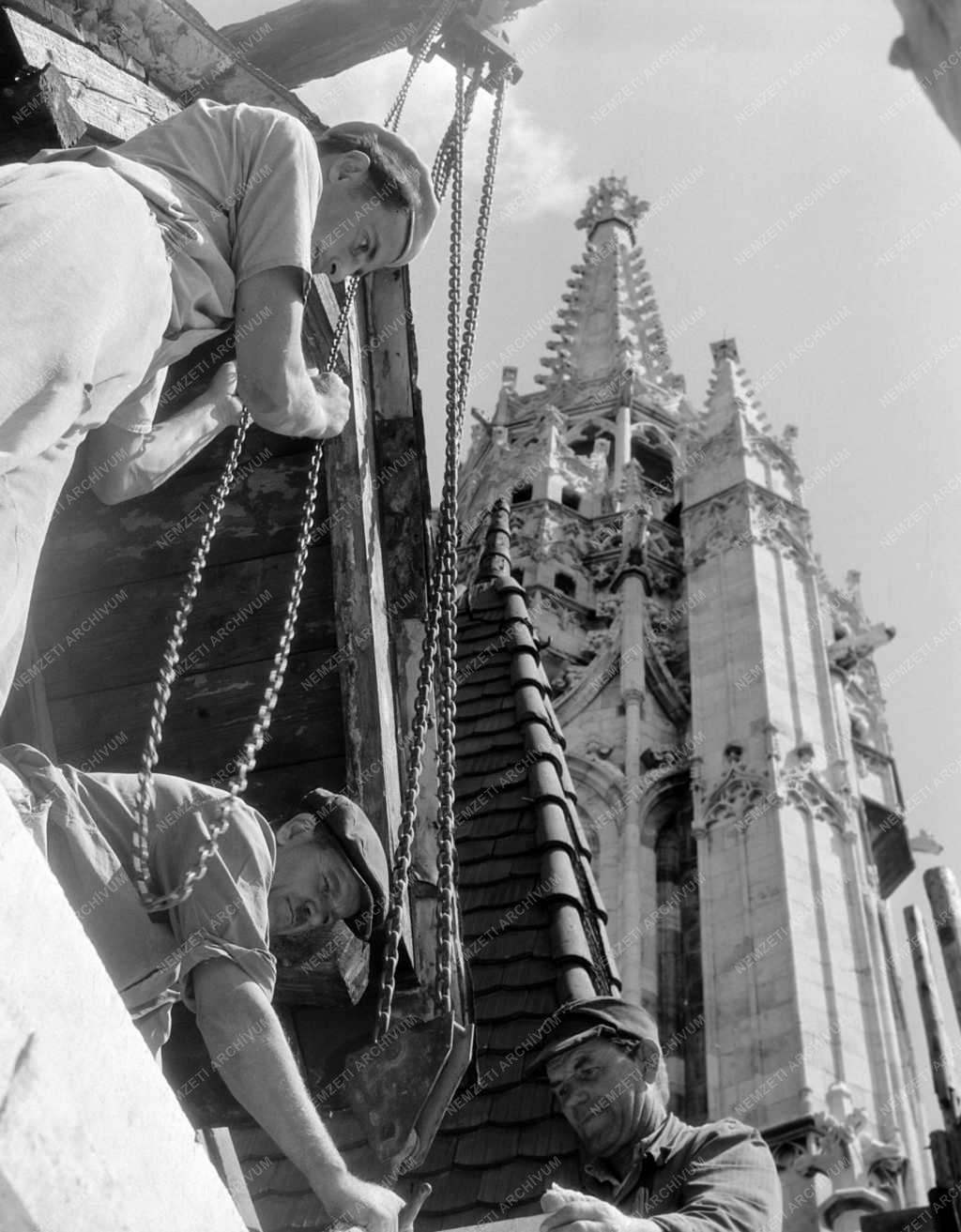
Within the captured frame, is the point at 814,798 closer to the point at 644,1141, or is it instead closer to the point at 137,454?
the point at 644,1141

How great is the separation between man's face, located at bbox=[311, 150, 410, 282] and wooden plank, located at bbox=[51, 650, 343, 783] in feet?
5.06

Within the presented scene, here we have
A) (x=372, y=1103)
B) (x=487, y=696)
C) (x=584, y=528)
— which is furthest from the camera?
(x=584, y=528)

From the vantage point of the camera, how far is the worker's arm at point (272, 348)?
368cm

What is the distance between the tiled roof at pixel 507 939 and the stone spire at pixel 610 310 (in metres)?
33.4

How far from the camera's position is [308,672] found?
5.43 metres

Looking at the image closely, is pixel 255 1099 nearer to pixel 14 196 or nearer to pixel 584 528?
pixel 14 196

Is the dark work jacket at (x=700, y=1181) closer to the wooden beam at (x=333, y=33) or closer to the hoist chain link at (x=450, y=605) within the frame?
the hoist chain link at (x=450, y=605)

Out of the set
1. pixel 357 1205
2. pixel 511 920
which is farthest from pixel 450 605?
pixel 511 920

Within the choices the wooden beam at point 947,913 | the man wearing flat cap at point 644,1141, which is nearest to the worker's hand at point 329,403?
the man wearing flat cap at point 644,1141

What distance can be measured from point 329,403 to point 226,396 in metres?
0.22

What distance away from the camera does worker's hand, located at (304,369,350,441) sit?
3959 mm

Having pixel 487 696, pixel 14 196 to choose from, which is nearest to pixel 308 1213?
pixel 14 196

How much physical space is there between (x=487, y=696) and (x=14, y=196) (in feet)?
34.4

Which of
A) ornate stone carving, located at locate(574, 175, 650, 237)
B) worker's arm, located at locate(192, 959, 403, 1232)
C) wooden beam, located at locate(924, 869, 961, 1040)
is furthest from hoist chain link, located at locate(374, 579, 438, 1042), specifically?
ornate stone carving, located at locate(574, 175, 650, 237)
